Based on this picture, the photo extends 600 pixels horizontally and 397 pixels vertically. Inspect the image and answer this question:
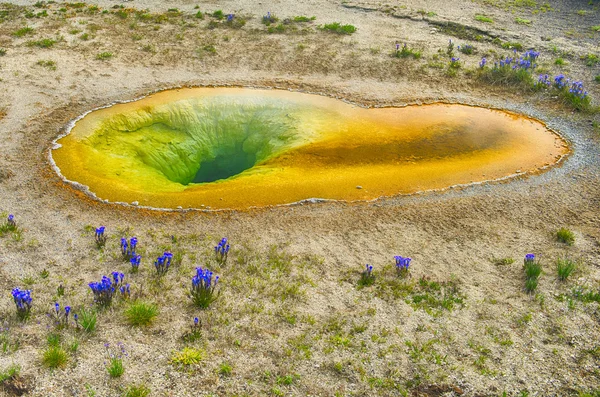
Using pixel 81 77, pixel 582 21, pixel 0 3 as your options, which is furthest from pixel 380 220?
pixel 0 3

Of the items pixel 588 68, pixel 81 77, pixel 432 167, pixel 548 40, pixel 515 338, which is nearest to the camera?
pixel 515 338

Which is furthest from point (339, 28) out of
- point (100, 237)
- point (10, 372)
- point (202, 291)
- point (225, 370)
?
point (10, 372)

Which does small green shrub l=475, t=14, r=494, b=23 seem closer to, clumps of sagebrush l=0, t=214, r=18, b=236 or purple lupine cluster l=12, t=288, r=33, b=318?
clumps of sagebrush l=0, t=214, r=18, b=236

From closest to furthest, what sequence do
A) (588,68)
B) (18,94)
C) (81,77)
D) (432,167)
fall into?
(432,167), (18,94), (81,77), (588,68)

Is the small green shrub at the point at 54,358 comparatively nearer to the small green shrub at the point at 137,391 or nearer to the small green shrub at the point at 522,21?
the small green shrub at the point at 137,391

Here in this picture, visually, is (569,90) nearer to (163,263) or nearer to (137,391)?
(163,263)

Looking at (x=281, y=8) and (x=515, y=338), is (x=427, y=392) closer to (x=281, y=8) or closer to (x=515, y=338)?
(x=515, y=338)

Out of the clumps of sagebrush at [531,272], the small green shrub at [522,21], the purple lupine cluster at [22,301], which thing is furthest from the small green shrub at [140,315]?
the small green shrub at [522,21]
